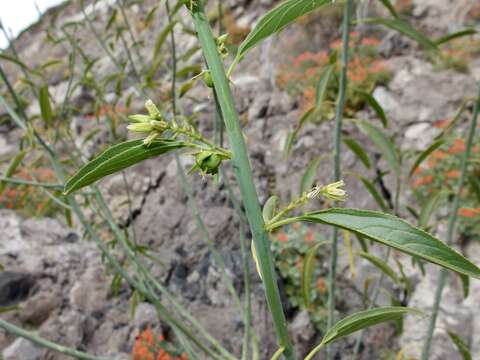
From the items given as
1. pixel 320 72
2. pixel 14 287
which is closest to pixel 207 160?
pixel 14 287

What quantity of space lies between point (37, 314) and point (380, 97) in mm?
3594

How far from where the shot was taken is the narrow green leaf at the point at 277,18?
396 millimetres

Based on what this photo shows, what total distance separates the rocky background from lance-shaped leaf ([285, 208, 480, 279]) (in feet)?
3.59

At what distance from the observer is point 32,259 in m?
2.61

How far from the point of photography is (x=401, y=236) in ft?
1.17

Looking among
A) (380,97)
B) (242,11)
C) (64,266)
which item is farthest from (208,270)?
(242,11)

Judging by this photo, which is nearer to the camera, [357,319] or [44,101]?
[357,319]

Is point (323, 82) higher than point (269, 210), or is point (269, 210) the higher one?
point (323, 82)

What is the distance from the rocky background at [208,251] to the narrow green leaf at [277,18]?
981 millimetres

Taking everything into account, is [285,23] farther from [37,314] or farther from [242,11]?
[242,11]

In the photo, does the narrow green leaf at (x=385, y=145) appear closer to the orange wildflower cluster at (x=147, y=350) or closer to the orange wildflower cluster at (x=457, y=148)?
the orange wildflower cluster at (x=147, y=350)

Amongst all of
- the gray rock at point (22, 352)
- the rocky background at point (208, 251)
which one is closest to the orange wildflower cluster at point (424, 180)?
the rocky background at point (208, 251)

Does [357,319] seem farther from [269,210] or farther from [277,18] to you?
[277,18]

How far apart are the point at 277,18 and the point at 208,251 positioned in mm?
2327
